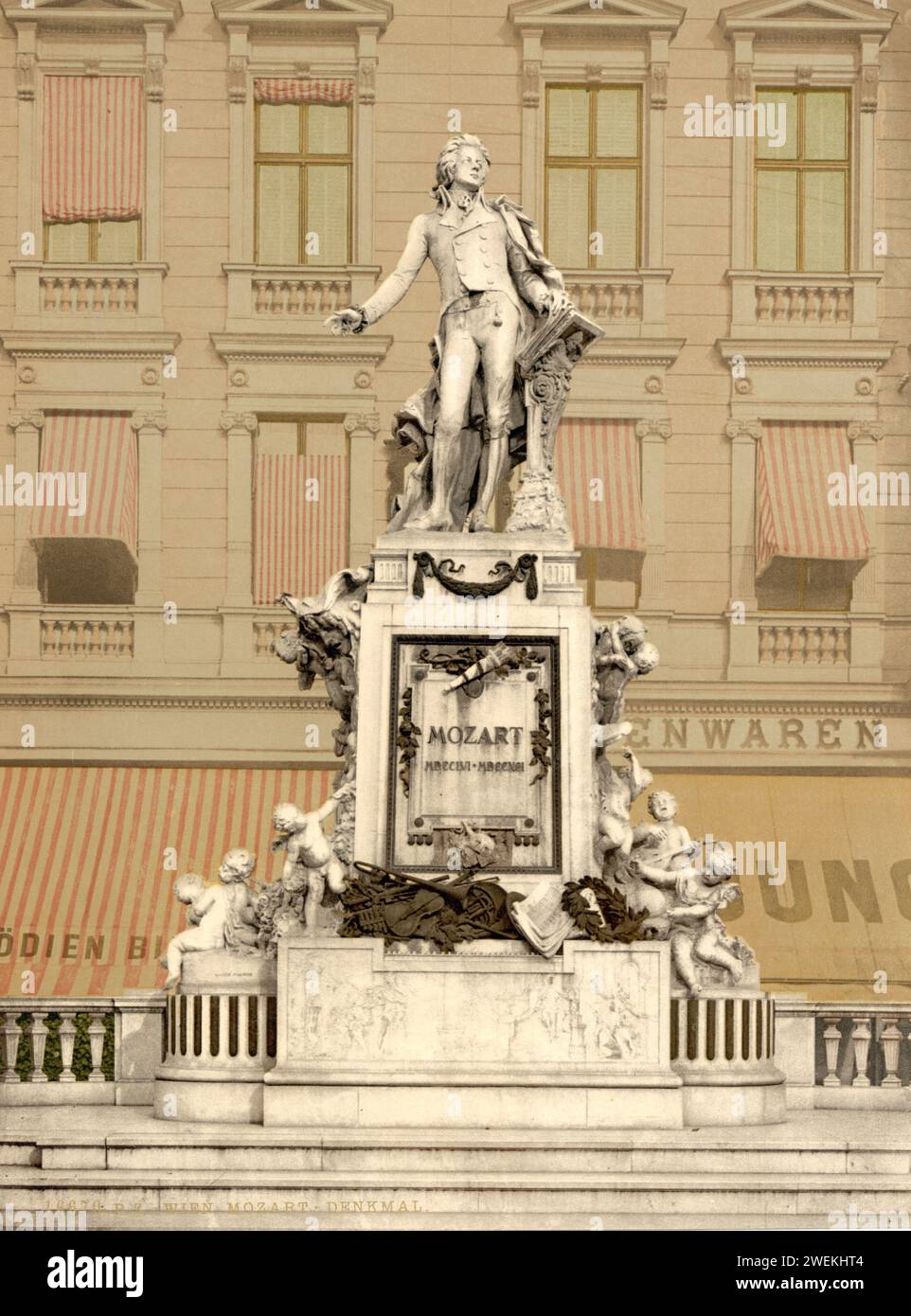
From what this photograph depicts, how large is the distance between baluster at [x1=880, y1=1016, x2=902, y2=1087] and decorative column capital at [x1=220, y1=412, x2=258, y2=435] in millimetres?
12217

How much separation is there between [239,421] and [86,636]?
7.80ft

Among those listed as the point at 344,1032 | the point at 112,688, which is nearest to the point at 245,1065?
the point at 344,1032

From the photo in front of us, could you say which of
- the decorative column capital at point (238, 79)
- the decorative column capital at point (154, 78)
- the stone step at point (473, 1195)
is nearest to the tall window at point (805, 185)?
the decorative column capital at point (238, 79)

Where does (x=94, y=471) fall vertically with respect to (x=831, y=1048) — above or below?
above

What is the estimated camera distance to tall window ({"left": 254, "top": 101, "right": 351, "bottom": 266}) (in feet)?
95.0

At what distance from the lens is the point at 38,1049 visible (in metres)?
18.1

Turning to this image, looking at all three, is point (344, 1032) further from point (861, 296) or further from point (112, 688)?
point (861, 296)

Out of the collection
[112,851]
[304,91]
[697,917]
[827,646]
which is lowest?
[697,917]

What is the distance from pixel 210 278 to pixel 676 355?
13.8 feet

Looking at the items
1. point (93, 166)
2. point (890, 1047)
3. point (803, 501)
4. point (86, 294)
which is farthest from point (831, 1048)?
point (93, 166)

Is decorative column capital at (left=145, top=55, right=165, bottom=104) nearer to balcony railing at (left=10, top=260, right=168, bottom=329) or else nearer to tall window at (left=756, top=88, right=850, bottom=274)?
balcony railing at (left=10, top=260, right=168, bottom=329)

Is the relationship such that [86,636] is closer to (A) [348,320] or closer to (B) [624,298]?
(B) [624,298]

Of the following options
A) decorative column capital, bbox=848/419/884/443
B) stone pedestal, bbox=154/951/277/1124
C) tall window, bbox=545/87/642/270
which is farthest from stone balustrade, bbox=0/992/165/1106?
decorative column capital, bbox=848/419/884/443

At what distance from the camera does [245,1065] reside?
1689 centimetres
